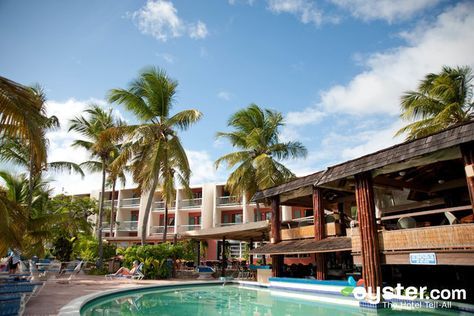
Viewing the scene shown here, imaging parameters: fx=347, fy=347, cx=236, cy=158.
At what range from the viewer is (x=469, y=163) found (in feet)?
26.2

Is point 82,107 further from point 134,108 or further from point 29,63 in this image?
point 29,63

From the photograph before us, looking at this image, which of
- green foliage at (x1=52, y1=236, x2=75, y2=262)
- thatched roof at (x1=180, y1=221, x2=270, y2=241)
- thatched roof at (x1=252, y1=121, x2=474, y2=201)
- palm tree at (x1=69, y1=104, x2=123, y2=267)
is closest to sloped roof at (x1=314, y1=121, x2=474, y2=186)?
thatched roof at (x1=252, y1=121, x2=474, y2=201)

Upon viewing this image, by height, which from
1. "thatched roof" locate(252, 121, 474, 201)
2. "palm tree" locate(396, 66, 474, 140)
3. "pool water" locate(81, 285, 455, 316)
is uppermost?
"palm tree" locate(396, 66, 474, 140)

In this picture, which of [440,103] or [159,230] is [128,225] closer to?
[159,230]

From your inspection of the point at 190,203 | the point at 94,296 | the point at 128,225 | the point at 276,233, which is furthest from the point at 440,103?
the point at 128,225

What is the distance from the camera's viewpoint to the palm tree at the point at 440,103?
16.0 meters

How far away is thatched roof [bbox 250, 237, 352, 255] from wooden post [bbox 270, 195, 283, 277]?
42 centimetres

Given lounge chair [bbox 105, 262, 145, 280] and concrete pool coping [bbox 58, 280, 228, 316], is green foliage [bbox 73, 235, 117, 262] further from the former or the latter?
concrete pool coping [bbox 58, 280, 228, 316]

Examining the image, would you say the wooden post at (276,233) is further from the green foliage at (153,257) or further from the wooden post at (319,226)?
the green foliage at (153,257)

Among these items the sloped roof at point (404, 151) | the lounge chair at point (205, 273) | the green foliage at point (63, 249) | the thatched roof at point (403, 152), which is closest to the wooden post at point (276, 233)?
the thatched roof at point (403, 152)

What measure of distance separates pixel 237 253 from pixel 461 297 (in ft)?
82.4

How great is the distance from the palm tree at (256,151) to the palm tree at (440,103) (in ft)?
23.3

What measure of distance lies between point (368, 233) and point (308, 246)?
3396 mm

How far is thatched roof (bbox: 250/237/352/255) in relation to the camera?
11.7m
